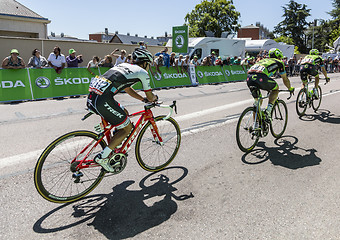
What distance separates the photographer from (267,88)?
5.67m

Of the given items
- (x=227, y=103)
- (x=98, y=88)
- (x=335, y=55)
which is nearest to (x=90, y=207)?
(x=98, y=88)

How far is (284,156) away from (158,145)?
2.41 m

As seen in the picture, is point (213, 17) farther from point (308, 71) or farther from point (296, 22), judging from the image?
point (308, 71)

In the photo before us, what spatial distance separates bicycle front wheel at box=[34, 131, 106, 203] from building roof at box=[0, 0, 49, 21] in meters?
26.1

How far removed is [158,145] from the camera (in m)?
4.60

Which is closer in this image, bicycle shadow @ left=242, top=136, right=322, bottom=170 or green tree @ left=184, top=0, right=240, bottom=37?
bicycle shadow @ left=242, top=136, right=322, bottom=170

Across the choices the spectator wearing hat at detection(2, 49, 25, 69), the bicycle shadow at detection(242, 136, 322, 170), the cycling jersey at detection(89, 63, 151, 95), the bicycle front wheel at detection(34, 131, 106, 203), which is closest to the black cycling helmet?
the cycling jersey at detection(89, 63, 151, 95)

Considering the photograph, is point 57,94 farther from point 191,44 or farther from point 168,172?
point 191,44

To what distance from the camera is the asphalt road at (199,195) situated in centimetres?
306

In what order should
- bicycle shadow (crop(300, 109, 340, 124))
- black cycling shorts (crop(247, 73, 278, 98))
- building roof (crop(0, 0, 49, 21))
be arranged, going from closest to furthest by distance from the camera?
black cycling shorts (crop(247, 73, 278, 98))
bicycle shadow (crop(300, 109, 340, 124))
building roof (crop(0, 0, 49, 21))

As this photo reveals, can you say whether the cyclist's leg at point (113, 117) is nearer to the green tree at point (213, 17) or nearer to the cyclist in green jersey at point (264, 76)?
the cyclist in green jersey at point (264, 76)

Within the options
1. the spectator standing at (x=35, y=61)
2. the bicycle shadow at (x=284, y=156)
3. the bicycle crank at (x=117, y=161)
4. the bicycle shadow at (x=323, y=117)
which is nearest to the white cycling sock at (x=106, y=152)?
the bicycle crank at (x=117, y=161)

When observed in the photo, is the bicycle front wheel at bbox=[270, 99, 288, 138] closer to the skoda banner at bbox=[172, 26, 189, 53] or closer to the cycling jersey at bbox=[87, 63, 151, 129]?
the cycling jersey at bbox=[87, 63, 151, 129]

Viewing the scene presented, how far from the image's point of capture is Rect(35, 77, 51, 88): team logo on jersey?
427 inches
